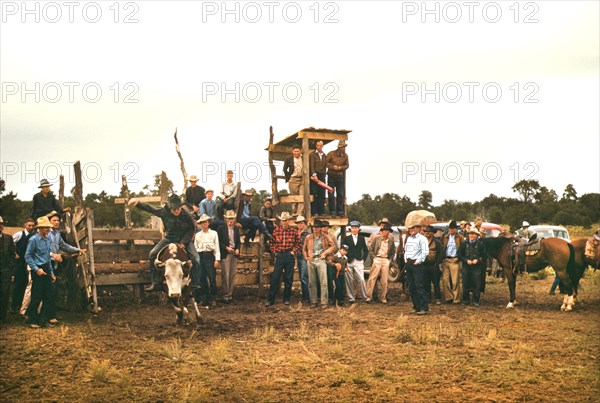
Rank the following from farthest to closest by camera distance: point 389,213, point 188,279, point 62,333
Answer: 1. point 389,213
2. point 188,279
3. point 62,333

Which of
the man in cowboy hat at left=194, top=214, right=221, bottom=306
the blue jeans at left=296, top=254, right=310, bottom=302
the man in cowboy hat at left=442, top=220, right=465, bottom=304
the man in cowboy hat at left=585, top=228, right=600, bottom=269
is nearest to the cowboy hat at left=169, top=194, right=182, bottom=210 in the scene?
the man in cowboy hat at left=194, top=214, right=221, bottom=306

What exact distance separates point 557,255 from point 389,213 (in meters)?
46.3

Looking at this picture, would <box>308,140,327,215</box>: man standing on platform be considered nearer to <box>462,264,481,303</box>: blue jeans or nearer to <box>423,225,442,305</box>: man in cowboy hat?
<box>423,225,442,305</box>: man in cowboy hat

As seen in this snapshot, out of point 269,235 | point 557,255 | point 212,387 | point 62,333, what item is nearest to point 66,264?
point 62,333

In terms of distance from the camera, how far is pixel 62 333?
11.9 meters

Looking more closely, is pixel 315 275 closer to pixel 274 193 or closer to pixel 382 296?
pixel 382 296

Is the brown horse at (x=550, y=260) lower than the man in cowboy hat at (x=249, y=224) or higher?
lower

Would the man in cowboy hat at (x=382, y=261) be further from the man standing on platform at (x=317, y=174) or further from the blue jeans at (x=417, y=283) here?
the man standing on platform at (x=317, y=174)

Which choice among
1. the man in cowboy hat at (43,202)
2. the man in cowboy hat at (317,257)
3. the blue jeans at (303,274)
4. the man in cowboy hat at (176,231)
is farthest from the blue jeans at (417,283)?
the man in cowboy hat at (43,202)

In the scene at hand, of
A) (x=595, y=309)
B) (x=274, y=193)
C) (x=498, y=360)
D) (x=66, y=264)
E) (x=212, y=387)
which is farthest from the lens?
(x=274, y=193)

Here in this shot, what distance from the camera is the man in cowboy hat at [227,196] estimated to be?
1705 cm

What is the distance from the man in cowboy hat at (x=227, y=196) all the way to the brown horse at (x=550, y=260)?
6699 mm

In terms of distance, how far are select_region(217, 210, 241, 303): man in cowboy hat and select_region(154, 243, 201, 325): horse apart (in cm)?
249

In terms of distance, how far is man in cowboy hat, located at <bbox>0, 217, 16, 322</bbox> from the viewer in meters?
13.0
